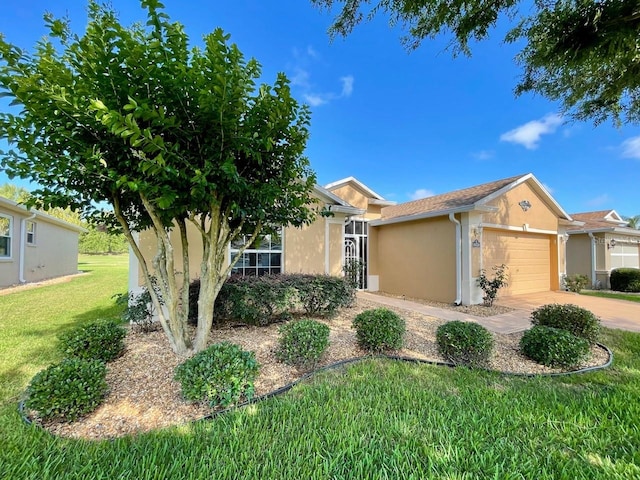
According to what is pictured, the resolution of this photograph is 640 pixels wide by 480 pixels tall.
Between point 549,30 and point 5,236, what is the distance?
20.1m

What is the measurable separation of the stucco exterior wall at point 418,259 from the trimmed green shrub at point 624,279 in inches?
445

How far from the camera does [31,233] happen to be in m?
15.3

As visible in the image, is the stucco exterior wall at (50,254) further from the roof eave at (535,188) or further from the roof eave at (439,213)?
the roof eave at (535,188)

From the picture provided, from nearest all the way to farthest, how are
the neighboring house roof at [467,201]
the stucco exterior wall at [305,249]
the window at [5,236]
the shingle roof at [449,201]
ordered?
the stucco exterior wall at [305,249]
the neighboring house roof at [467,201]
the shingle roof at [449,201]
the window at [5,236]

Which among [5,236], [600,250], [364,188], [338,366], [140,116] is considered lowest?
[338,366]

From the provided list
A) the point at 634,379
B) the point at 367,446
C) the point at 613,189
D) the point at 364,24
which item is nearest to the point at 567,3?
the point at 364,24

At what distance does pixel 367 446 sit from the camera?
7.77 feet

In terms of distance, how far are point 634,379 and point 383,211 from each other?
39.7 feet

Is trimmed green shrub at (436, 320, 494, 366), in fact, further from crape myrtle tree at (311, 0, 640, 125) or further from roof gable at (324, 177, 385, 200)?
roof gable at (324, 177, 385, 200)

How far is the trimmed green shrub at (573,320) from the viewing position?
209 inches

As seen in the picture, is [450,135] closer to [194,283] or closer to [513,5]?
[513,5]

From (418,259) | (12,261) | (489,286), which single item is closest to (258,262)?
(418,259)

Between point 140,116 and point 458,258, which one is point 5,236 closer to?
point 140,116

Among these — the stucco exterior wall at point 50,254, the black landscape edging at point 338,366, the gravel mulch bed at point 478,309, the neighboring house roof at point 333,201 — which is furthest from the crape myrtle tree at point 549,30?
the stucco exterior wall at point 50,254
